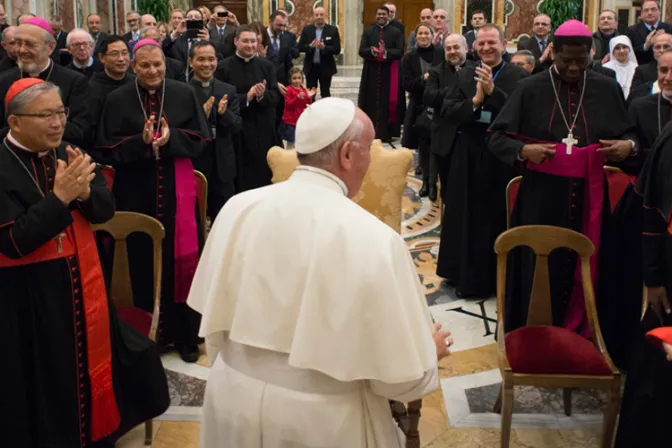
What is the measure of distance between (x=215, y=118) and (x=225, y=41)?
12.8ft

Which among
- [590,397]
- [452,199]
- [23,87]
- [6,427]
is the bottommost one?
[590,397]

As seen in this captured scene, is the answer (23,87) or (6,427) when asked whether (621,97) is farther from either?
(6,427)

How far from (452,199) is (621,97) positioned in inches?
63.8

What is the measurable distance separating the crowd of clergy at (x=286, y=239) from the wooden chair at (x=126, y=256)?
6.7 inches

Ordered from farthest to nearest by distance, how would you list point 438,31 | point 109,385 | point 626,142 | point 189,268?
point 438,31 → point 189,268 → point 626,142 → point 109,385

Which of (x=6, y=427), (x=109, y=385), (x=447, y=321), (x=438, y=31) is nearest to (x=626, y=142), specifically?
(x=447, y=321)

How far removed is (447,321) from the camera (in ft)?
16.7

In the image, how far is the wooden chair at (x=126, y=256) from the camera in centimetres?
372

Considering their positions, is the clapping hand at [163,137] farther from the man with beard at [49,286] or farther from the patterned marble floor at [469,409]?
the patterned marble floor at [469,409]

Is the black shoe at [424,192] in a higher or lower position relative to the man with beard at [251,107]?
lower

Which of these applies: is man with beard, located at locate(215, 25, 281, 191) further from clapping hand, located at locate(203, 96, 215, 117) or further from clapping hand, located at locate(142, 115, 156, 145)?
clapping hand, located at locate(142, 115, 156, 145)

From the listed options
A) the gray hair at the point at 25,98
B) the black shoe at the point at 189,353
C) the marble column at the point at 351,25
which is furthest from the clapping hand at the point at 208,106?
the marble column at the point at 351,25

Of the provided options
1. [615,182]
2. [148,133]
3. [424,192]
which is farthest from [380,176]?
[424,192]

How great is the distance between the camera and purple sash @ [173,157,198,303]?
442 centimetres
